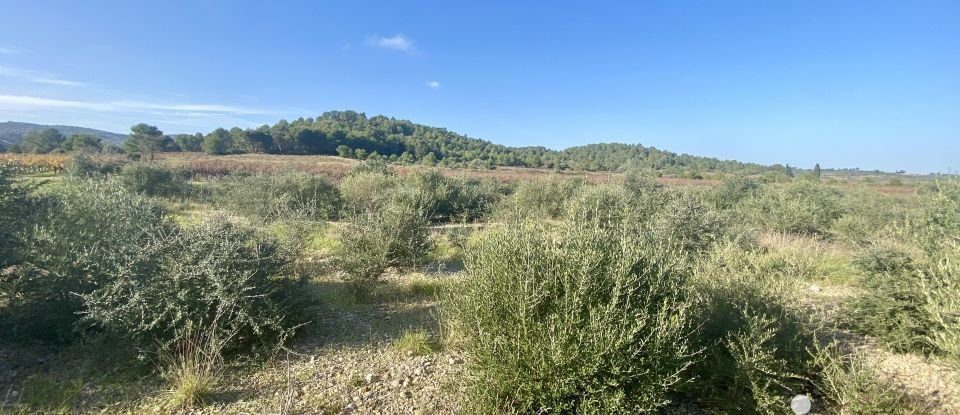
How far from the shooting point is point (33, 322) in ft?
14.4

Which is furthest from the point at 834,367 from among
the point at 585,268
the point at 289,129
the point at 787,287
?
the point at 289,129

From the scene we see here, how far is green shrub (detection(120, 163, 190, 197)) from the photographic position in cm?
1822

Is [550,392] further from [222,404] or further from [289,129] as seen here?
[289,129]

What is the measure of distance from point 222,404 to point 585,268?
3287mm

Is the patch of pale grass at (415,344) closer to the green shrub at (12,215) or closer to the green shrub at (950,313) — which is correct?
the green shrub at (12,215)

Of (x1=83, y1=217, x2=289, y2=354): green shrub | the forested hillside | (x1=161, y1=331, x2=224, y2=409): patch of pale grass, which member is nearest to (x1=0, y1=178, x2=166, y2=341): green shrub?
(x1=83, y1=217, x2=289, y2=354): green shrub

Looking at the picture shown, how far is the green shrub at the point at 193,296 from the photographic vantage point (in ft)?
13.1

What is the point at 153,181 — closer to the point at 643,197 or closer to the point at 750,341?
the point at 643,197

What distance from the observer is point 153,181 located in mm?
19109

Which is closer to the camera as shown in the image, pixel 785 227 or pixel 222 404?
pixel 222 404

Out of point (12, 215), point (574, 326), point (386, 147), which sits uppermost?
point (386, 147)

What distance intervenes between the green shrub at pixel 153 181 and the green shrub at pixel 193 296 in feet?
57.3

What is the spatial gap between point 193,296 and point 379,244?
120 inches

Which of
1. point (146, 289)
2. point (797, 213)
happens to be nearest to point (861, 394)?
point (146, 289)
